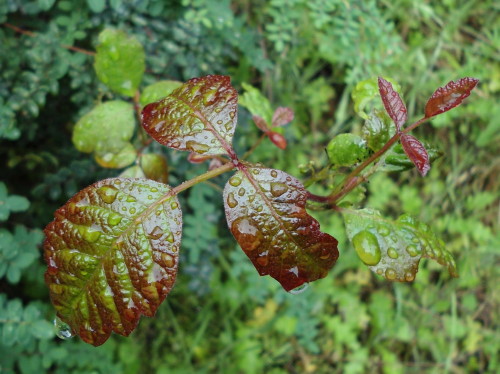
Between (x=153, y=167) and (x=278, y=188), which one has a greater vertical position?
(x=278, y=188)

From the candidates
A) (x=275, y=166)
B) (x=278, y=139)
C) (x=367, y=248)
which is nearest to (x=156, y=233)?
(x=367, y=248)

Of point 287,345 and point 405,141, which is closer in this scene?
point 405,141

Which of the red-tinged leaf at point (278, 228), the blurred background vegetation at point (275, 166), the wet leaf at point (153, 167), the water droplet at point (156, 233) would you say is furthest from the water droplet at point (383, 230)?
the blurred background vegetation at point (275, 166)

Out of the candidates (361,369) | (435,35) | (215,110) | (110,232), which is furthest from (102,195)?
(435,35)

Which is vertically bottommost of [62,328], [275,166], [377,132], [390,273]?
[275,166]

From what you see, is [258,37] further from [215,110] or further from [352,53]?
[215,110]

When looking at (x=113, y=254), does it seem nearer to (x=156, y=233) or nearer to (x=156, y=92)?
(x=156, y=233)

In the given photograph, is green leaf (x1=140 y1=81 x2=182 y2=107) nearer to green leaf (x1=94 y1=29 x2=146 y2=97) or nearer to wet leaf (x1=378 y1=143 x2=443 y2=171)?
green leaf (x1=94 y1=29 x2=146 y2=97)
